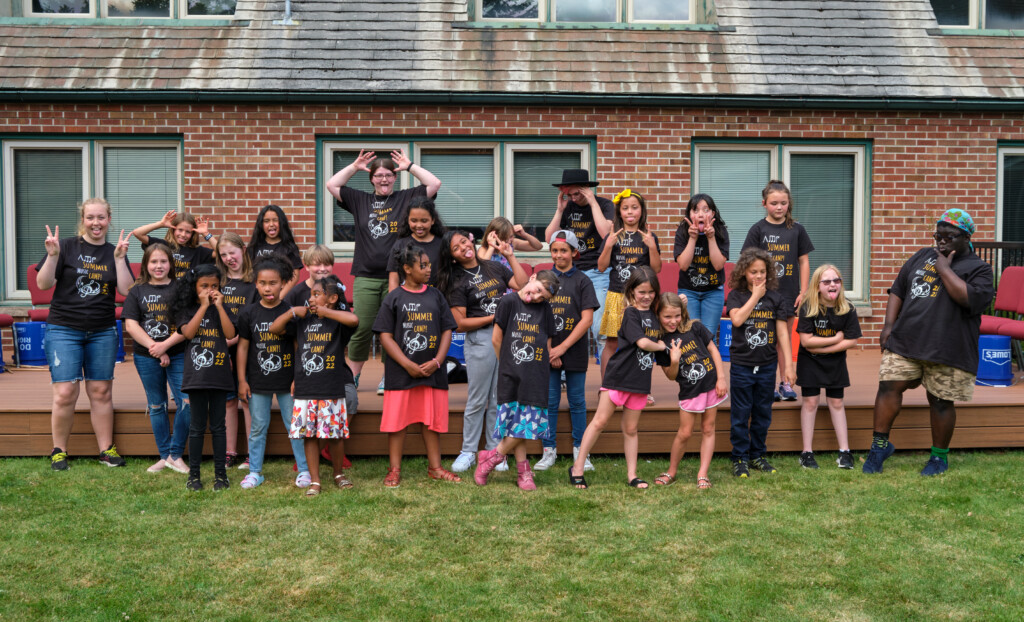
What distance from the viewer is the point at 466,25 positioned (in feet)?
33.1

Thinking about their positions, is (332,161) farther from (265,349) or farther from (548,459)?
(548,459)

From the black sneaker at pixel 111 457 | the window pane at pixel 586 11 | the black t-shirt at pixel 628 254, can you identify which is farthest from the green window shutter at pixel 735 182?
the black sneaker at pixel 111 457

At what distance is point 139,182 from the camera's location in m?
9.92

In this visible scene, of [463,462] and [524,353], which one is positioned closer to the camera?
[524,353]

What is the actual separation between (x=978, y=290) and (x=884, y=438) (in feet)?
3.66

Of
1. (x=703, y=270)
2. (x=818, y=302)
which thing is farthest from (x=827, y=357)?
(x=703, y=270)

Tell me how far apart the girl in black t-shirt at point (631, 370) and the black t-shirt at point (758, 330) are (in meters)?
0.61

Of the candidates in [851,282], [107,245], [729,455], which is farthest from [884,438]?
[107,245]

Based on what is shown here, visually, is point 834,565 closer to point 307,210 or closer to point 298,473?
point 298,473

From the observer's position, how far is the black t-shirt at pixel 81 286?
600cm

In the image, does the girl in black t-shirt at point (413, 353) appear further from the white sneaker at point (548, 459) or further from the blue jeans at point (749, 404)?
the blue jeans at point (749, 404)

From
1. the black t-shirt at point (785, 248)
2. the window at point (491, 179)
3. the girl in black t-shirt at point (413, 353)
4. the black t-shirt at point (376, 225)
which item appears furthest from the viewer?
the window at point (491, 179)

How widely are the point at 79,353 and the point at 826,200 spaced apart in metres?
7.71

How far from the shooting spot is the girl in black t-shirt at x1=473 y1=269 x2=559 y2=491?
5.54 m
